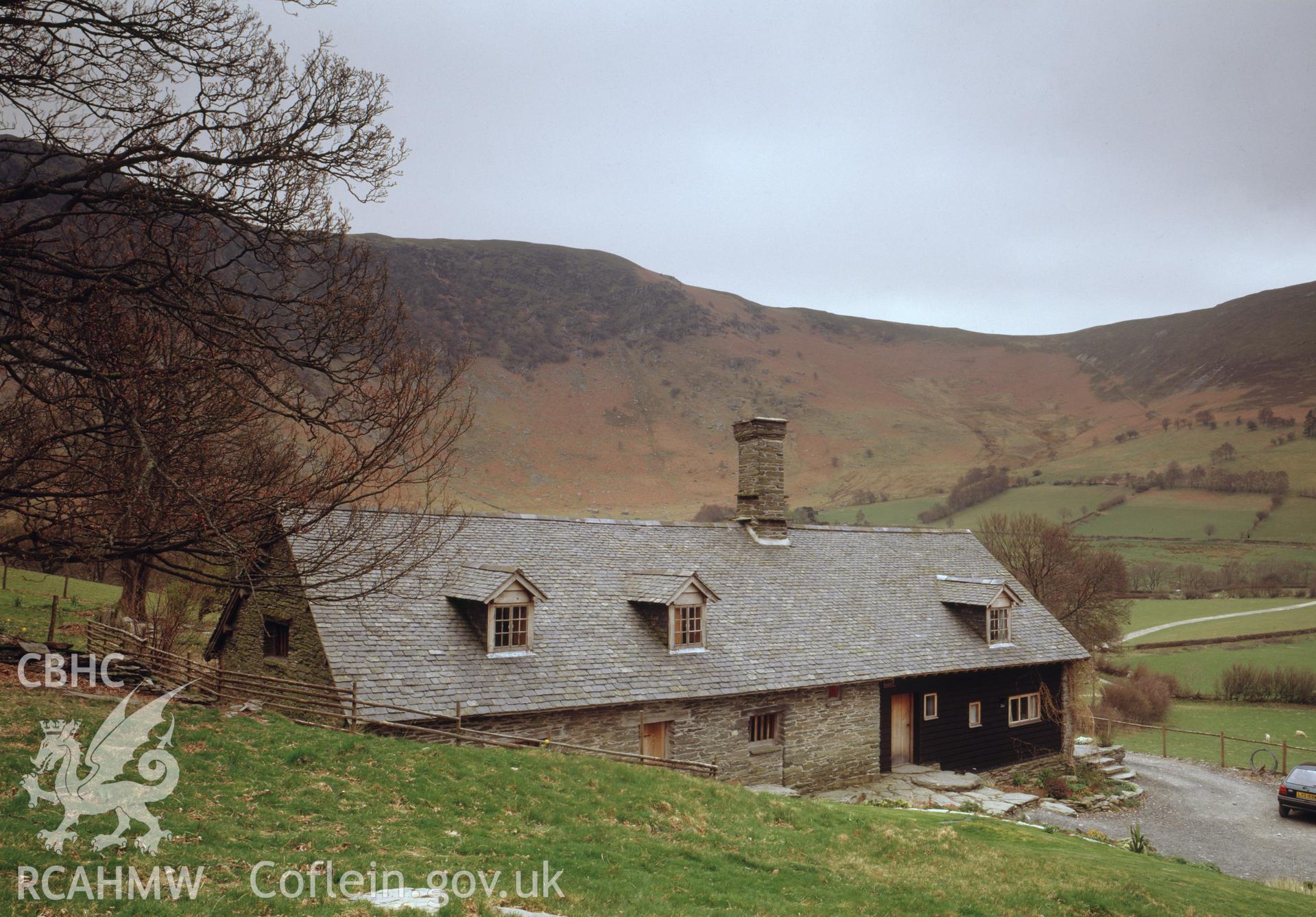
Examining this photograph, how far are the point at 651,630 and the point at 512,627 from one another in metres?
4.09

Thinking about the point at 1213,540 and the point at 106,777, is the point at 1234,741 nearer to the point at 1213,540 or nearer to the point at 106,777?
the point at 106,777

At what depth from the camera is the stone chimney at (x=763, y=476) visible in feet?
91.5

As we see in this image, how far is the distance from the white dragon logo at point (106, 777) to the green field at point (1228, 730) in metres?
37.3

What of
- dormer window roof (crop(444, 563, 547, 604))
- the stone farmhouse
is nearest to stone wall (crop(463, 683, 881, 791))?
the stone farmhouse

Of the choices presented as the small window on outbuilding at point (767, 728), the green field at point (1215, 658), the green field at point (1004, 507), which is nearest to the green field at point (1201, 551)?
the green field at point (1004, 507)

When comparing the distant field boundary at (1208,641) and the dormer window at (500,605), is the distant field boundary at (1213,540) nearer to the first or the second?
the distant field boundary at (1208,641)

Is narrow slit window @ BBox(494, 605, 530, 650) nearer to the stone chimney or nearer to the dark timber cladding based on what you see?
the stone chimney

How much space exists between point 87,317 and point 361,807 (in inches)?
276

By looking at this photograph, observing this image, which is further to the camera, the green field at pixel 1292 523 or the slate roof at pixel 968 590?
the green field at pixel 1292 523

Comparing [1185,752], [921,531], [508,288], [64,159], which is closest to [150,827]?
[64,159]

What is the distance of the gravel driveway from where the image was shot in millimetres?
21312

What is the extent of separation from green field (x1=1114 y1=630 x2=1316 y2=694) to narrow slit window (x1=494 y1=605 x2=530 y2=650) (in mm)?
47038

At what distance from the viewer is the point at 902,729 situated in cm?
2486

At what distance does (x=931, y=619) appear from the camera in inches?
1075
